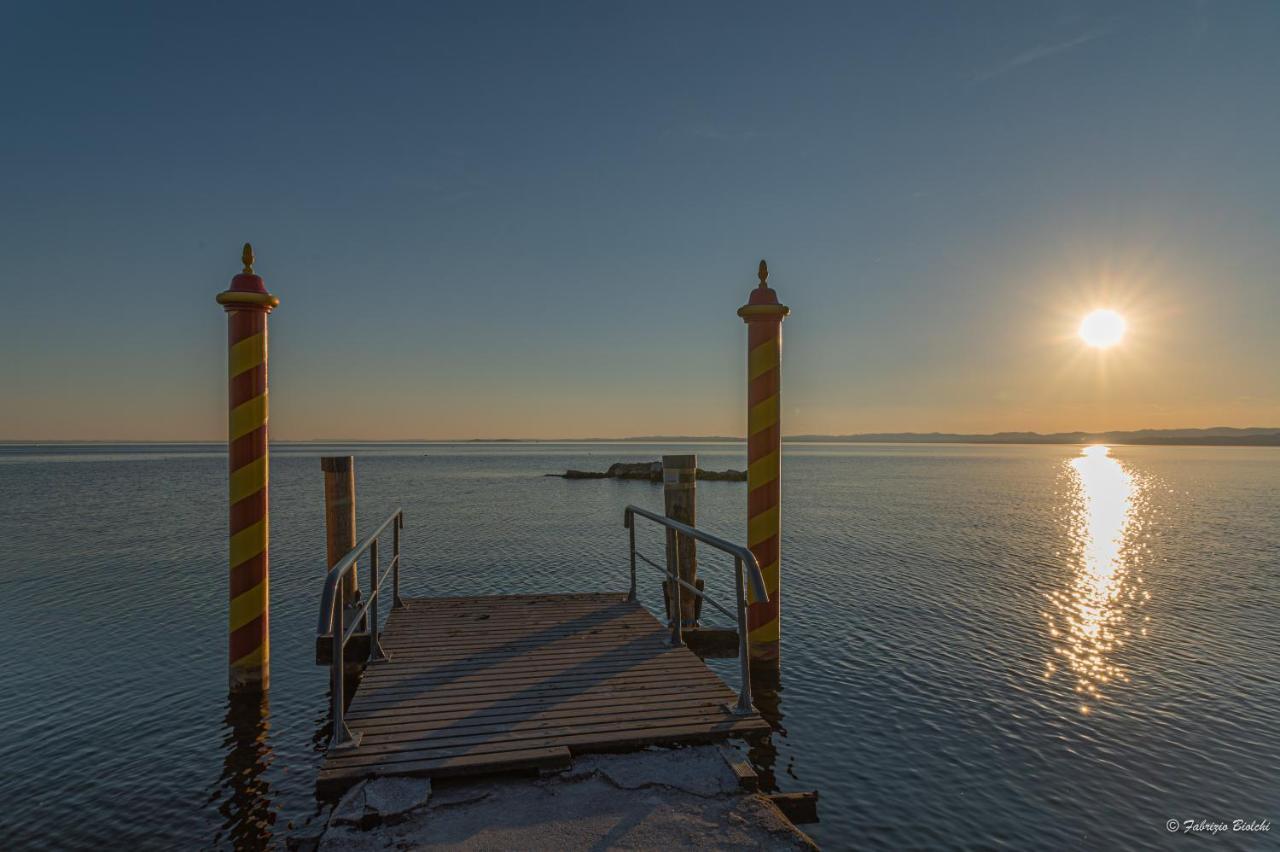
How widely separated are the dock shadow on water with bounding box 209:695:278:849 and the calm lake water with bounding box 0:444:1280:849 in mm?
32

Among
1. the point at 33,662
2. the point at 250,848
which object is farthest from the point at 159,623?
the point at 250,848

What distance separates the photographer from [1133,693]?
368 inches

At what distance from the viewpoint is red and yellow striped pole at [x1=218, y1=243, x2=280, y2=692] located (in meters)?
6.91

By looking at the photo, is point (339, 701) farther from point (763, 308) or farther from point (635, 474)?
point (635, 474)

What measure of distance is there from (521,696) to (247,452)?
12.5ft

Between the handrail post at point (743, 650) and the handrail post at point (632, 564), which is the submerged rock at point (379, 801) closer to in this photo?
the handrail post at point (743, 650)

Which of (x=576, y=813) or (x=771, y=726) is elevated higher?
(x=576, y=813)

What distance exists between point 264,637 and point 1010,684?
943cm

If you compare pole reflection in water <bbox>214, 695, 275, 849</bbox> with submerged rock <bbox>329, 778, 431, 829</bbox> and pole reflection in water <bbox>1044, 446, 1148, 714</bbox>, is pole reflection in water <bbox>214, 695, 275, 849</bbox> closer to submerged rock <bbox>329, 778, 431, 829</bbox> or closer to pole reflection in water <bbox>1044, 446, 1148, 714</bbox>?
submerged rock <bbox>329, 778, 431, 829</bbox>

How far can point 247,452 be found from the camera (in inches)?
272

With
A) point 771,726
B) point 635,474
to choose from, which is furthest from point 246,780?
point 635,474

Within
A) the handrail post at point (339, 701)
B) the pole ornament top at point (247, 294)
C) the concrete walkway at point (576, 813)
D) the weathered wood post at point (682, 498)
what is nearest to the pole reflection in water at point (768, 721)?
the weathered wood post at point (682, 498)

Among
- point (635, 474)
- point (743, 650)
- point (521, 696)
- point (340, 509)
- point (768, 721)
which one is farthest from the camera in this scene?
point (635, 474)

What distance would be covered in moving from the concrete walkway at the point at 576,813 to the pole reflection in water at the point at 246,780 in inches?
110
